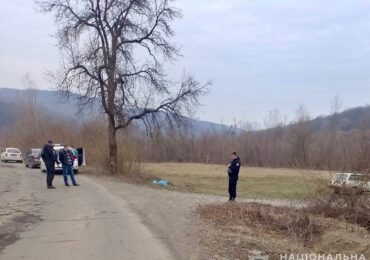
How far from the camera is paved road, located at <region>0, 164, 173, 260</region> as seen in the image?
928cm

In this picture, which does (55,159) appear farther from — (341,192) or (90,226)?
(341,192)

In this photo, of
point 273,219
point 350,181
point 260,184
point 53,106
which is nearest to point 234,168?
point 273,219

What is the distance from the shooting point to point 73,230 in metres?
11.5

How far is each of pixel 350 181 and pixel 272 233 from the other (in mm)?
3422

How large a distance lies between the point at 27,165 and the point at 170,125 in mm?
17099

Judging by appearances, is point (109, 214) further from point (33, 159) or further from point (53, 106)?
point (53, 106)

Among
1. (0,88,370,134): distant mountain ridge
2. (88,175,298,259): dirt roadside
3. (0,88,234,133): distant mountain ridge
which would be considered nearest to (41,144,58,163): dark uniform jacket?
(88,175,298,259): dirt roadside

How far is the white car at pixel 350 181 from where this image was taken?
48.3 feet

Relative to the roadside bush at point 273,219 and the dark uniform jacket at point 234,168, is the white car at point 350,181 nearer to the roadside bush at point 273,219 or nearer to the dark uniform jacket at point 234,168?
the roadside bush at point 273,219

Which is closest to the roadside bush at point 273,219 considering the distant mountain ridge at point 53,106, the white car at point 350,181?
the white car at point 350,181

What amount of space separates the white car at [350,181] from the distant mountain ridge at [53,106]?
18.7 m

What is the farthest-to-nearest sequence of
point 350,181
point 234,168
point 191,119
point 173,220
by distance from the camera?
point 191,119, point 234,168, point 350,181, point 173,220

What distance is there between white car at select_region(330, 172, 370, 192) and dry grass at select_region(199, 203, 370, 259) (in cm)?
116

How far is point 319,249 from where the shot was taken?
11.2m
